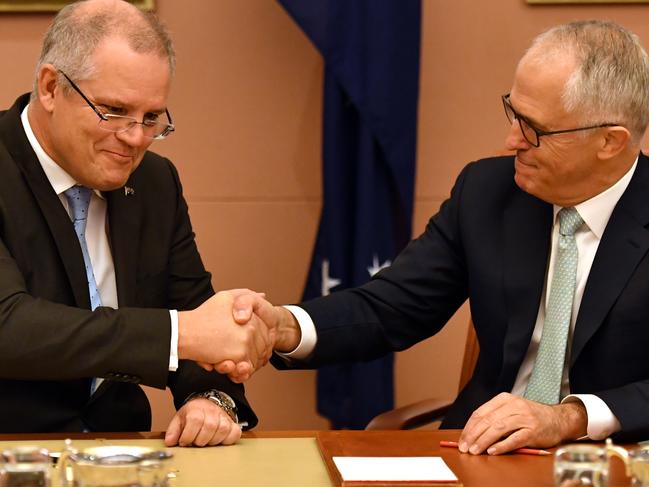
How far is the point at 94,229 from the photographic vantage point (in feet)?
9.86

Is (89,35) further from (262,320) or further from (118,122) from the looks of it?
(262,320)

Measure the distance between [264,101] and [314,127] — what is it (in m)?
0.25

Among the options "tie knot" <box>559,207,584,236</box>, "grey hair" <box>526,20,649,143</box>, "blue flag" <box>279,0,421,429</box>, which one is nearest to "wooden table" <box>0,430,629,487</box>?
"tie knot" <box>559,207,584,236</box>

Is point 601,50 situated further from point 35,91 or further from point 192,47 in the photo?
point 192,47

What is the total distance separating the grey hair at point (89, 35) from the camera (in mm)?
2783

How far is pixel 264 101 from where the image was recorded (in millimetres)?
4586

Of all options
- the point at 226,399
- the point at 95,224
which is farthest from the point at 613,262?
the point at 95,224

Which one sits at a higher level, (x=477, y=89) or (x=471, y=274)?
(x=477, y=89)

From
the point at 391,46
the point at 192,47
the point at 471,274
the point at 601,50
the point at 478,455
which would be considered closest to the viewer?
the point at 478,455

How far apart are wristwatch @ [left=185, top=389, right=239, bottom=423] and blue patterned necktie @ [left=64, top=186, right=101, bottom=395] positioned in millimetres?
342

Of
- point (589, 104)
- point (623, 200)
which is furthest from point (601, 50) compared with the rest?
point (623, 200)

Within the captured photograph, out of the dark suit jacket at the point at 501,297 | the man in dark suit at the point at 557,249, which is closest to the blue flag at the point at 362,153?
the dark suit jacket at the point at 501,297

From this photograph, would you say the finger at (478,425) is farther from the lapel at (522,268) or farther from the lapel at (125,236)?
the lapel at (125,236)

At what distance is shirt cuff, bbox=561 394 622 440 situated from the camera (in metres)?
2.48
